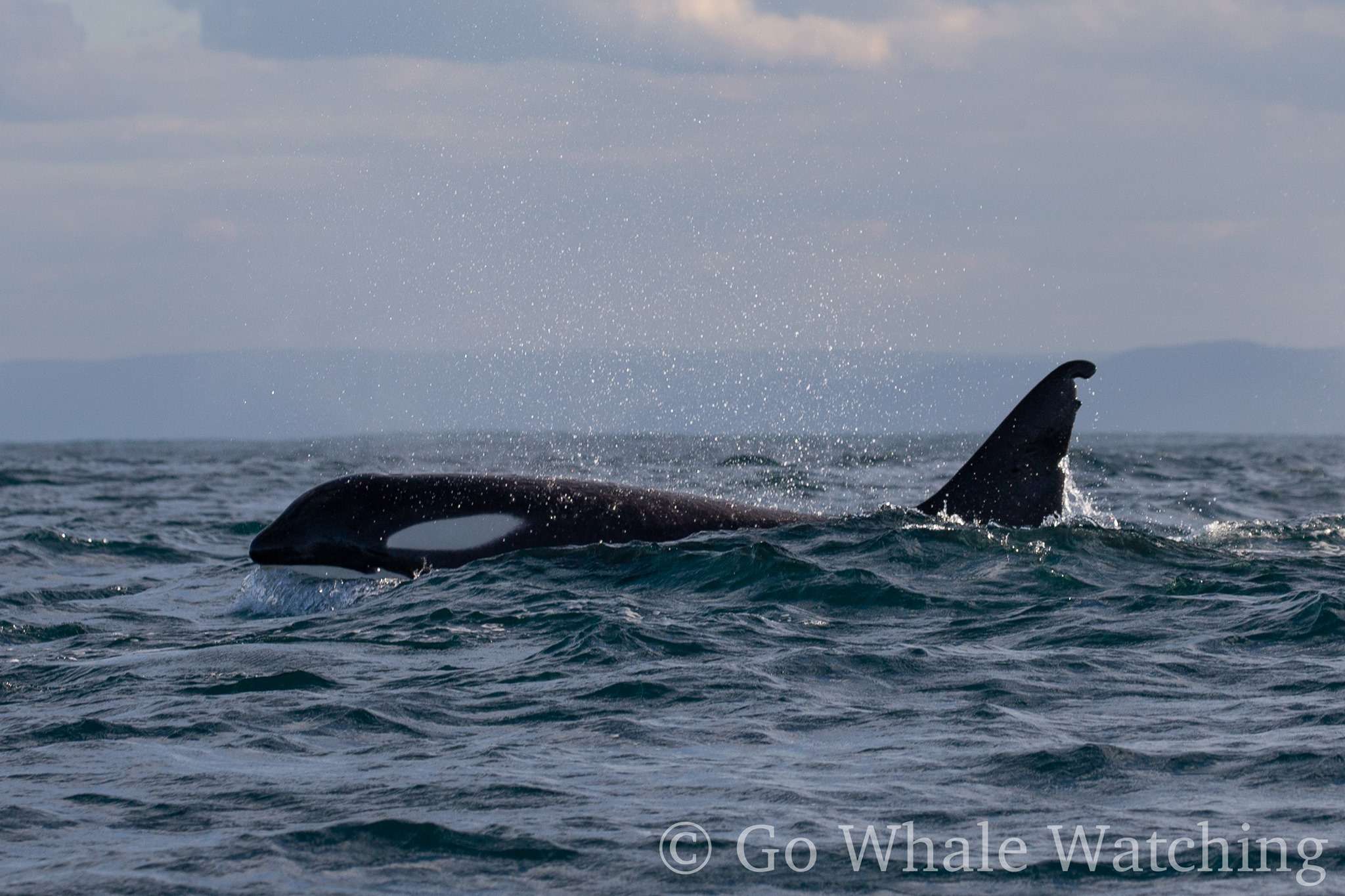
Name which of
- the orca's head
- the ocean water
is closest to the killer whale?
the orca's head

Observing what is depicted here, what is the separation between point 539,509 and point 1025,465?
4.46 meters

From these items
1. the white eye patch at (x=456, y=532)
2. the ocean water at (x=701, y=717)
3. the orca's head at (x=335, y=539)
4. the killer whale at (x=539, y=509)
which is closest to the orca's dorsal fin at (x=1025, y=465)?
the killer whale at (x=539, y=509)

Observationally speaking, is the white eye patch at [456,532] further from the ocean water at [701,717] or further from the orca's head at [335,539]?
the ocean water at [701,717]

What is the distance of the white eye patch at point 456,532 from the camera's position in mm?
13211

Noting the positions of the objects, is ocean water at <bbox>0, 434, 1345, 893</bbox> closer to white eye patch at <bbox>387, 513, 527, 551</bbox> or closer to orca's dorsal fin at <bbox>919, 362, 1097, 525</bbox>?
orca's dorsal fin at <bbox>919, 362, 1097, 525</bbox>

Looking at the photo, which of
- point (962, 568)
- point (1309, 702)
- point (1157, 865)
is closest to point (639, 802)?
point (1157, 865)

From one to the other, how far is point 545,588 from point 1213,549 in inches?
249

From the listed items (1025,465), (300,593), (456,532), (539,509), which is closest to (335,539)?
(300,593)

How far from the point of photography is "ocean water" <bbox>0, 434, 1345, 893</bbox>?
19.7ft

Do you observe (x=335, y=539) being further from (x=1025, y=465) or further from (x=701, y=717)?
(x=1025, y=465)

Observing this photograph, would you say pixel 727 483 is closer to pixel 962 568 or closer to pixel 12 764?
pixel 962 568

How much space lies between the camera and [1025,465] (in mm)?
14031

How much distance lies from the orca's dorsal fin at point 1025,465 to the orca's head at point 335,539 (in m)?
5.12

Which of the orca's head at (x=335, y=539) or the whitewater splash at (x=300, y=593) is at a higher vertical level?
the orca's head at (x=335, y=539)
